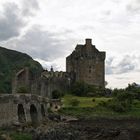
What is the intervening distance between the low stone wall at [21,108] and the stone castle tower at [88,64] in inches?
1114

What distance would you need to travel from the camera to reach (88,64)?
10825 cm

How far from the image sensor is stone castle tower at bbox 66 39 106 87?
351 feet

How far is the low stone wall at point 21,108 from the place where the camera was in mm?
57594

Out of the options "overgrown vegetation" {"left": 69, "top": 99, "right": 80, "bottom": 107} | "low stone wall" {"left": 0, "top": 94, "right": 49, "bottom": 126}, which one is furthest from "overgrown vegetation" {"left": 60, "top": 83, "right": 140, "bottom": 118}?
"low stone wall" {"left": 0, "top": 94, "right": 49, "bottom": 126}

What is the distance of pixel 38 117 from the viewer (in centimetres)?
7112

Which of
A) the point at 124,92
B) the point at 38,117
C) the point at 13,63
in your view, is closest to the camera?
the point at 38,117

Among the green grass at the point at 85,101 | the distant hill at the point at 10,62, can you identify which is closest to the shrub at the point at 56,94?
the green grass at the point at 85,101

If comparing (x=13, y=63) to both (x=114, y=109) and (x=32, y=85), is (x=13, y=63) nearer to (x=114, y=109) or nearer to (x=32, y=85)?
(x=32, y=85)

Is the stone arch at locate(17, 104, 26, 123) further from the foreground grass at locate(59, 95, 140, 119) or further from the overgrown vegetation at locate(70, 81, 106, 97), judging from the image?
the overgrown vegetation at locate(70, 81, 106, 97)

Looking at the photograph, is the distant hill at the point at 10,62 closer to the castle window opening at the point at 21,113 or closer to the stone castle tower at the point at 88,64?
the stone castle tower at the point at 88,64

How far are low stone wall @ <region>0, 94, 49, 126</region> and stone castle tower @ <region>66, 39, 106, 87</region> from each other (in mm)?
28283

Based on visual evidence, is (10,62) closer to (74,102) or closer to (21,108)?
(74,102)

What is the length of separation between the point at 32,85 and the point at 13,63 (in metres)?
82.0

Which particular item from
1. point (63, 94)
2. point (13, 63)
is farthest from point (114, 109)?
point (13, 63)
